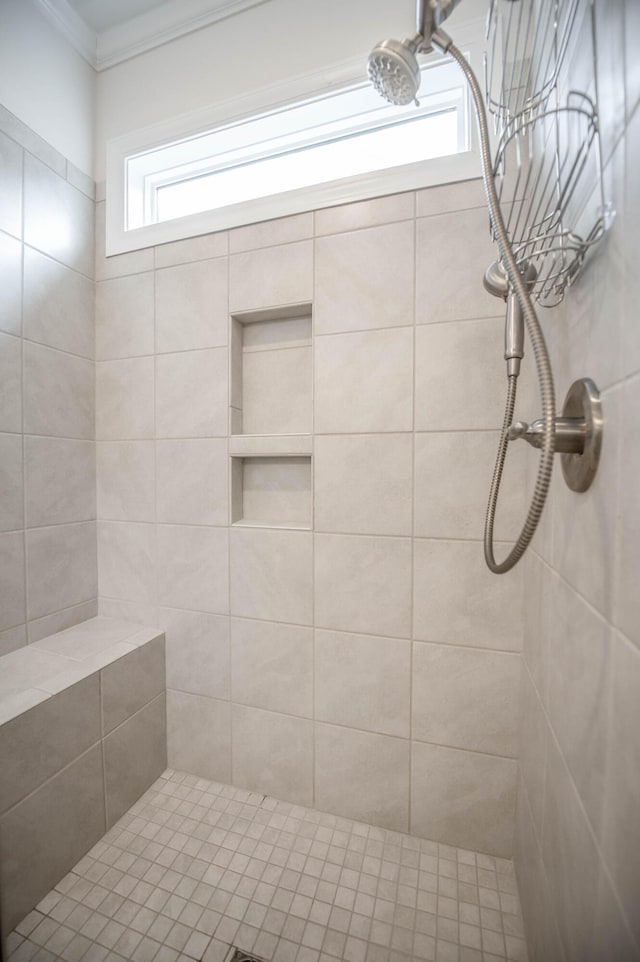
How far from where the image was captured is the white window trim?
1.00 metres

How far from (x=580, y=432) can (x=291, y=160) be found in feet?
4.23

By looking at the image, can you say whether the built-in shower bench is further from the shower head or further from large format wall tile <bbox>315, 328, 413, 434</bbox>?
the shower head

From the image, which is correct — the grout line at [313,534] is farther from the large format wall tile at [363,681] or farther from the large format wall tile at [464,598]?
the large format wall tile at [464,598]

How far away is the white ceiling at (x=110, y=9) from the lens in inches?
48.3

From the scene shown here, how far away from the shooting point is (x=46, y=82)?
1.23 meters

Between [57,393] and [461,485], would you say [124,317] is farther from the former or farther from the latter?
[461,485]

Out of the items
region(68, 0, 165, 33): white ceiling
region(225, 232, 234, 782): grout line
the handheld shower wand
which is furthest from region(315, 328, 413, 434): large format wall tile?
region(68, 0, 165, 33): white ceiling

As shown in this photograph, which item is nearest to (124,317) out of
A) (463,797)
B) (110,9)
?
(110,9)

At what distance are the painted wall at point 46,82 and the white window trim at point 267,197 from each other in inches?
4.6

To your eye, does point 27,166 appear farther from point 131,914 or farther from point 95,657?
point 131,914

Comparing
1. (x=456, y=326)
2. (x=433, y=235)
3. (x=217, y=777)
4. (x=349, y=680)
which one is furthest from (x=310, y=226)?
(x=217, y=777)

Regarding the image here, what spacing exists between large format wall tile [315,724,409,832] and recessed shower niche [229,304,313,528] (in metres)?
0.63

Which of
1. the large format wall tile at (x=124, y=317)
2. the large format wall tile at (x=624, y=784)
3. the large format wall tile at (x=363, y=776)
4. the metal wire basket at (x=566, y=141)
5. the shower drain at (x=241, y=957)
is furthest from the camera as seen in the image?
the large format wall tile at (x=124, y=317)

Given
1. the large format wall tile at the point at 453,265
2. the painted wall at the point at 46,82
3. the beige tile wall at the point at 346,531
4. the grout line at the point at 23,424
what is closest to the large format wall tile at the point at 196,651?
the beige tile wall at the point at 346,531
